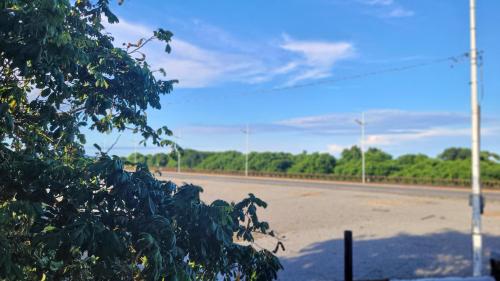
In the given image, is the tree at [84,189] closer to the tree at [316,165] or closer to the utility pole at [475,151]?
the utility pole at [475,151]

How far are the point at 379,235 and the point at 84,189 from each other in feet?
31.9

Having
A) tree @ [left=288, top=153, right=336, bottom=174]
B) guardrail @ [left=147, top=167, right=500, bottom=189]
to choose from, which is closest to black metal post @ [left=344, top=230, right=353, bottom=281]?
guardrail @ [left=147, top=167, right=500, bottom=189]

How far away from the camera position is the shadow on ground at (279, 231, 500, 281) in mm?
6941

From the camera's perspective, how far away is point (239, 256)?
2.46m

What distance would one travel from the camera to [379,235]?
10.6m

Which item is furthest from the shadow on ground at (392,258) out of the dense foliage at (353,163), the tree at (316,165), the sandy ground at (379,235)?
the tree at (316,165)

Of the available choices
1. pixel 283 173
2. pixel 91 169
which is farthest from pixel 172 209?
pixel 283 173

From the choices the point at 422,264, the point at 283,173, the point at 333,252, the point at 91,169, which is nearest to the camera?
the point at 91,169

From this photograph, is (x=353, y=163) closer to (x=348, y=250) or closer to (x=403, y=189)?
(x=403, y=189)

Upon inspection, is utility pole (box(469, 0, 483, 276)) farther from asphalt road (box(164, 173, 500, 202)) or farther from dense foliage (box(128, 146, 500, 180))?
dense foliage (box(128, 146, 500, 180))

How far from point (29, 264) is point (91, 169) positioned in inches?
26.5

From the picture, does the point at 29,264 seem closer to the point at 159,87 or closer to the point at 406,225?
the point at 159,87

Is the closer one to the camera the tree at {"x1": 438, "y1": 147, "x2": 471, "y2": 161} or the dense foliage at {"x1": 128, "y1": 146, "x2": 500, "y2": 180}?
the dense foliage at {"x1": 128, "y1": 146, "x2": 500, "y2": 180}

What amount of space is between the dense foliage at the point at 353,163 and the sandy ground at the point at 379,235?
31.2 ft
